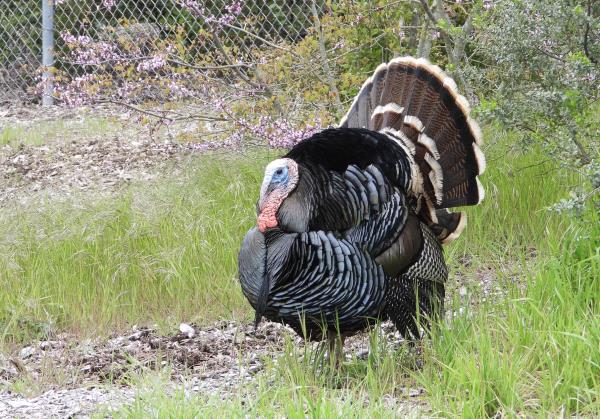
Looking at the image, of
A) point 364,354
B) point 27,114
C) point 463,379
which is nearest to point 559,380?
point 463,379

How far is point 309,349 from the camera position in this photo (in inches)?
173

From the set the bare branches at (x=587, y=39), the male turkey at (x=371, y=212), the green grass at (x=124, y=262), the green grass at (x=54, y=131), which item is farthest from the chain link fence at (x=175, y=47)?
the male turkey at (x=371, y=212)

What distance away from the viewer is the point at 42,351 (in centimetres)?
473

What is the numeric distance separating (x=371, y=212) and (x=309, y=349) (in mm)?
877

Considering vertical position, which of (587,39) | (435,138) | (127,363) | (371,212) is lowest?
(127,363)

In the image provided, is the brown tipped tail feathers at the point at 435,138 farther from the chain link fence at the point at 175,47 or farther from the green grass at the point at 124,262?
the chain link fence at the point at 175,47

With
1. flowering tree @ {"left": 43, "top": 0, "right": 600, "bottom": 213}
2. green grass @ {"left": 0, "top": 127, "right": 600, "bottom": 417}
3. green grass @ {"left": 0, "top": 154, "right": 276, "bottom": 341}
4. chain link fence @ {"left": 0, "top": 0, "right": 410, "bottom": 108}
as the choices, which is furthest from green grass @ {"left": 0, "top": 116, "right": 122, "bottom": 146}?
green grass @ {"left": 0, "top": 154, "right": 276, "bottom": 341}

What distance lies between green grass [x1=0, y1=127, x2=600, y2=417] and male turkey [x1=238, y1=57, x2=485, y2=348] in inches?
8.7

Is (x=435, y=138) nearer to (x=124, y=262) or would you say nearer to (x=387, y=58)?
(x=124, y=262)

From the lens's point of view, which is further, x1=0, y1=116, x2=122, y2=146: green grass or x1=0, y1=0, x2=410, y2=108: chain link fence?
x1=0, y1=116, x2=122, y2=146: green grass

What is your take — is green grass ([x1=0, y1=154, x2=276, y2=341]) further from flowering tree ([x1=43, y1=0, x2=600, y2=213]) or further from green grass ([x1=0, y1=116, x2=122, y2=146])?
green grass ([x1=0, y1=116, x2=122, y2=146])

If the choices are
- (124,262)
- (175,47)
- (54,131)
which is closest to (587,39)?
(175,47)

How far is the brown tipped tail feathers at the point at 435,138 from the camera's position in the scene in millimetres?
4262

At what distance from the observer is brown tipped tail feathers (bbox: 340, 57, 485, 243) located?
4.26 metres
